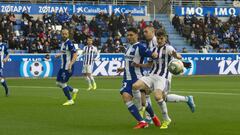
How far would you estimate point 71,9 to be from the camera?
4941 centimetres

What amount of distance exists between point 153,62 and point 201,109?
453 centimetres

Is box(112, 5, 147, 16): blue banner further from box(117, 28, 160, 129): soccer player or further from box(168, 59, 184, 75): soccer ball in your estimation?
box(168, 59, 184, 75): soccer ball

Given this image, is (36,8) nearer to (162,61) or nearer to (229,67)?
(229,67)

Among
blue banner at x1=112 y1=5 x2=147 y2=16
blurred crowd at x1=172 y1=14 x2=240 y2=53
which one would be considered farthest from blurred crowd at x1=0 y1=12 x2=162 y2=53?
blurred crowd at x1=172 y1=14 x2=240 y2=53

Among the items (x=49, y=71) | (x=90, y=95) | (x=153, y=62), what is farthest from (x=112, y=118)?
(x=49, y=71)

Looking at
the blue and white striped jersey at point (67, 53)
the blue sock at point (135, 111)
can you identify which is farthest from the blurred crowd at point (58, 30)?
the blue sock at point (135, 111)

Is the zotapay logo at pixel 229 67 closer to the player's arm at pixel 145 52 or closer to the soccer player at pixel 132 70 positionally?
the soccer player at pixel 132 70

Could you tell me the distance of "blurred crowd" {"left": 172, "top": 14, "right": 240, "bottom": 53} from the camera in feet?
160

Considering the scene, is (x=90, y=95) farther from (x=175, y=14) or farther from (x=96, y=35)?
(x=175, y=14)

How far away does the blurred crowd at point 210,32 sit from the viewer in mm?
48844

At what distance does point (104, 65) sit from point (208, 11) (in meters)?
16.3

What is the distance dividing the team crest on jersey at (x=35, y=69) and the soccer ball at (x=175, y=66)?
25.3m

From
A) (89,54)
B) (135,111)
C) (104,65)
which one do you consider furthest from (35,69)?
(135,111)

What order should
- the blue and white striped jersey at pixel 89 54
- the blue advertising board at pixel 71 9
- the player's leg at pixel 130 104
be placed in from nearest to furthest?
the player's leg at pixel 130 104
the blue and white striped jersey at pixel 89 54
the blue advertising board at pixel 71 9
